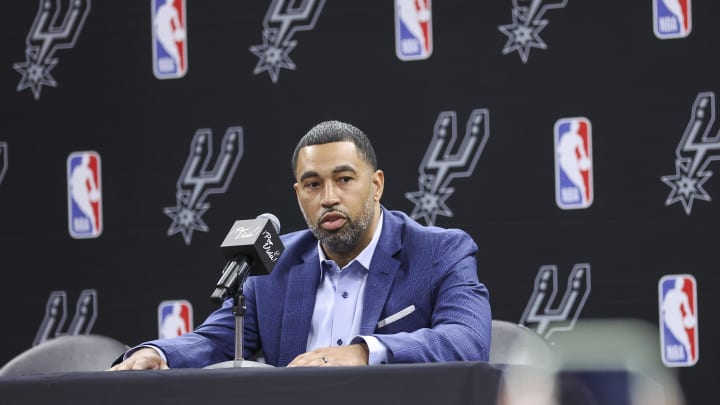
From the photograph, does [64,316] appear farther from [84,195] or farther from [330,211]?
[330,211]

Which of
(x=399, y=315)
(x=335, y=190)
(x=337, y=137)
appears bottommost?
(x=399, y=315)

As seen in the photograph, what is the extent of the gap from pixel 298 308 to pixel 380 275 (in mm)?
252

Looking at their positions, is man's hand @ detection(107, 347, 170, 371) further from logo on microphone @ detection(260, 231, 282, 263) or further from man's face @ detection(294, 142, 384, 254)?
man's face @ detection(294, 142, 384, 254)

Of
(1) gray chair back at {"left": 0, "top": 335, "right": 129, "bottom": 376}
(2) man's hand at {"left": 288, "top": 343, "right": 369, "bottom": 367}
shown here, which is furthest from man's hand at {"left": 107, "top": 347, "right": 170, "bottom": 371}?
(1) gray chair back at {"left": 0, "top": 335, "right": 129, "bottom": 376}

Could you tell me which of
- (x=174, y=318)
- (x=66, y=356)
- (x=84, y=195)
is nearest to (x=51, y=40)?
(x=84, y=195)

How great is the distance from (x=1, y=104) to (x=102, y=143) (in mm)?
483

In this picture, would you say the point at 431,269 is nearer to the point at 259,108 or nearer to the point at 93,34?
the point at 259,108

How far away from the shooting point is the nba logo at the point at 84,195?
3973 mm

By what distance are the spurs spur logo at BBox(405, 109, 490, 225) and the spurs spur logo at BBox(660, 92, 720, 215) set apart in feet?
2.31

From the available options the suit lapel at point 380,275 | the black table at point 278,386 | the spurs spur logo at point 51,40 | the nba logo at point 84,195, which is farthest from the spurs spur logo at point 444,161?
the black table at point 278,386

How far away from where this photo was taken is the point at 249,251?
202 cm

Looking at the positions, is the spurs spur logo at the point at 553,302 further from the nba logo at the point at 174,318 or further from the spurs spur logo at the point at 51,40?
the spurs spur logo at the point at 51,40

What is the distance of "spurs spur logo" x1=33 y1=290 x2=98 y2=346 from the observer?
3.93 metres

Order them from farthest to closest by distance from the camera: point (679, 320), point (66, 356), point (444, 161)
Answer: point (444, 161)
point (679, 320)
point (66, 356)
